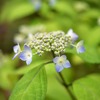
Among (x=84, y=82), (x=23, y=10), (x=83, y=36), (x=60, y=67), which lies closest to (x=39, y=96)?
(x=60, y=67)

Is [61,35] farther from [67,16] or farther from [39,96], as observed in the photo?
[67,16]

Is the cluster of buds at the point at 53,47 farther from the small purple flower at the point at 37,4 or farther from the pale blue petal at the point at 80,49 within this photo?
the small purple flower at the point at 37,4

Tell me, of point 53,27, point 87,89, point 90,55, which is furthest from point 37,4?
point 87,89

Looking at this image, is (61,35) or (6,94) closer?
(61,35)

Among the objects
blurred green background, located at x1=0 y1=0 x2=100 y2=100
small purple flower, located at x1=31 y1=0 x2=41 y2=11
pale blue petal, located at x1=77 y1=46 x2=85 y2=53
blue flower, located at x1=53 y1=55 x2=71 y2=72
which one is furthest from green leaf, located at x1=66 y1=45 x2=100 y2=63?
small purple flower, located at x1=31 y1=0 x2=41 y2=11

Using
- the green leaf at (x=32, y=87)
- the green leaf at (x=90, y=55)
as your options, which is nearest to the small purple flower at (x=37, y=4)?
the green leaf at (x=90, y=55)

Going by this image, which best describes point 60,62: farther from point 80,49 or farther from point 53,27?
point 53,27
